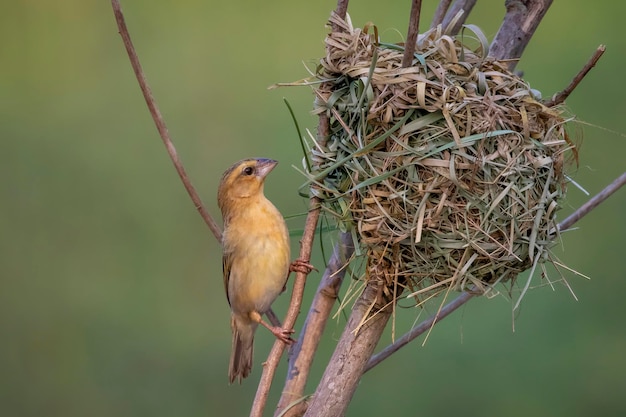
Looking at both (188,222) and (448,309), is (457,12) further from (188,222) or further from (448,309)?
(188,222)

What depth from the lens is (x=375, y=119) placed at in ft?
5.82

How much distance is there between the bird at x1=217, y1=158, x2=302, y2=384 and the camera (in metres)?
2.33

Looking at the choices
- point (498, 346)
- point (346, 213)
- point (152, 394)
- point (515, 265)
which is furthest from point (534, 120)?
point (152, 394)

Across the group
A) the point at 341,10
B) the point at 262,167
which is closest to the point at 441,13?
the point at 341,10

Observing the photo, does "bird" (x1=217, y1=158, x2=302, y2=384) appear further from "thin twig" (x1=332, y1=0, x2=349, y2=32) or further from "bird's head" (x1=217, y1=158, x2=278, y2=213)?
"thin twig" (x1=332, y1=0, x2=349, y2=32)

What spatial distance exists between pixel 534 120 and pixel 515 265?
1.05 feet

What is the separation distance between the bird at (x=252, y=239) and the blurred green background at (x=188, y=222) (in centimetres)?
110

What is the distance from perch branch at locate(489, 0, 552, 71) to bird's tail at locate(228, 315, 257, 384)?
1.12 metres

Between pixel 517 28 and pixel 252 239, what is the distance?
2.97 feet

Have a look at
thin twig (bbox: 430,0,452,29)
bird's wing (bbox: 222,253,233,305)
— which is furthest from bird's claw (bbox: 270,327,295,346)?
thin twig (bbox: 430,0,452,29)

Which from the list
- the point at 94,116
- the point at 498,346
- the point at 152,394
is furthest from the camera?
the point at 94,116

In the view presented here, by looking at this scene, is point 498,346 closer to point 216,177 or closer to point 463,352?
point 463,352

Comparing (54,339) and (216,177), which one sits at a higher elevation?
(216,177)

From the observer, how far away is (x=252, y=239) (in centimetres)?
235
